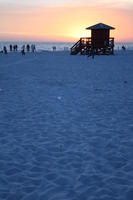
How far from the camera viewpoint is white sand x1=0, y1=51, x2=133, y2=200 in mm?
4816

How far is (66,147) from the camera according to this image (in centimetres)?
661

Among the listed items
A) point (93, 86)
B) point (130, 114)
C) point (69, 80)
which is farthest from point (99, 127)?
point (69, 80)

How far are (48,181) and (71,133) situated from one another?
8.34 ft

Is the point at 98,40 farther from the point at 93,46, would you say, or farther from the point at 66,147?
the point at 66,147

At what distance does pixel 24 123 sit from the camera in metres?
8.41

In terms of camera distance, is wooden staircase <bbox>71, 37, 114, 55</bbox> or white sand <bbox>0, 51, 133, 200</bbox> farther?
wooden staircase <bbox>71, 37, 114, 55</bbox>

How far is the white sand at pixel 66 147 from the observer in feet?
15.8

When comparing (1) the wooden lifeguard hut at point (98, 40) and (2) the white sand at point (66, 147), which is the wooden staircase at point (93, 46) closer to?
(1) the wooden lifeguard hut at point (98, 40)

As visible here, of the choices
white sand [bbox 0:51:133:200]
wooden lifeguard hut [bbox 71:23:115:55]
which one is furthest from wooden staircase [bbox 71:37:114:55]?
white sand [bbox 0:51:133:200]

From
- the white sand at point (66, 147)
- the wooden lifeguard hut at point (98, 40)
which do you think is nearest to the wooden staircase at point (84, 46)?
the wooden lifeguard hut at point (98, 40)

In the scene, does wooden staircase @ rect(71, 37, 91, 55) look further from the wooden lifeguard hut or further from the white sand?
Answer: the white sand

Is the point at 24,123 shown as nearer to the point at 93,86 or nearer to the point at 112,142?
the point at 112,142

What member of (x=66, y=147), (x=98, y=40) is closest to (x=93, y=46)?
(x=98, y=40)

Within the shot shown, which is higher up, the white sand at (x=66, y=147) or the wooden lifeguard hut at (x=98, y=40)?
the wooden lifeguard hut at (x=98, y=40)
